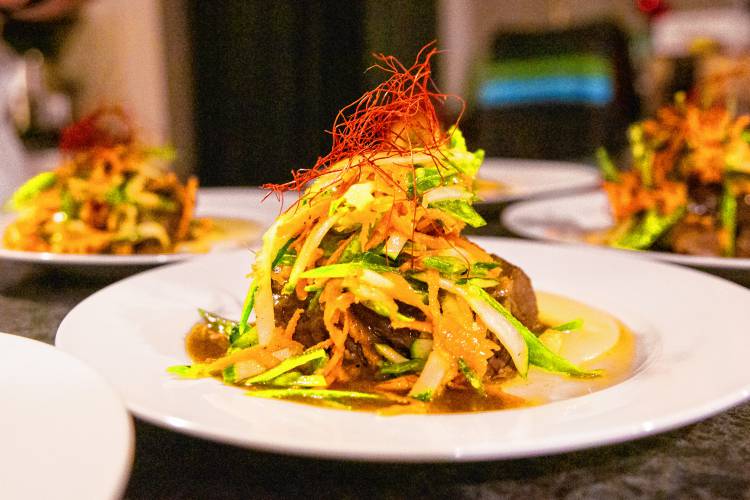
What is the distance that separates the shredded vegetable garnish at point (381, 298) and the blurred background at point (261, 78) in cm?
491

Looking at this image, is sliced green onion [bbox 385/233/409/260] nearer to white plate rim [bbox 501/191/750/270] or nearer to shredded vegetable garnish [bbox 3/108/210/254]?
white plate rim [bbox 501/191/750/270]

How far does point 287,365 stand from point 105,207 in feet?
4.95

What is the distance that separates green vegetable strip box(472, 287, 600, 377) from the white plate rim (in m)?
0.75

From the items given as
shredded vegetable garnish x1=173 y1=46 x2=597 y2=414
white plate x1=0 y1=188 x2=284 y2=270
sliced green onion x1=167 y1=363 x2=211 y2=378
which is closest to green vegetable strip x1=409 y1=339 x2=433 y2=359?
shredded vegetable garnish x1=173 y1=46 x2=597 y2=414

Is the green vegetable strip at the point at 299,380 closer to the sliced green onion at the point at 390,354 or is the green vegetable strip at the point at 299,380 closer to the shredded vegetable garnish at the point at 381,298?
the shredded vegetable garnish at the point at 381,298

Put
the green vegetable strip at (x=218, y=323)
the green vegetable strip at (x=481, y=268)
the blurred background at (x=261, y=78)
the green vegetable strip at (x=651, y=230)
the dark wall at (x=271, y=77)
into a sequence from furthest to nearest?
1. the dark wall at (x=271, y=77)
2. the blurred background at (x=261, y=78)
3. the green vegetable strip at (x=651, y=230)
4. the green vegetable strip at (x=218, y=323)
5. the green vegetable strip at (x=481, y=268)

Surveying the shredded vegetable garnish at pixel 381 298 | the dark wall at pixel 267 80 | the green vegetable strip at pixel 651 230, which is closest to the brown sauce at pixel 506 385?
the shredded vegetable garnish at pixel 381 298

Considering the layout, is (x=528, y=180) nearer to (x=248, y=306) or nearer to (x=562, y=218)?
(x=562, y=218)

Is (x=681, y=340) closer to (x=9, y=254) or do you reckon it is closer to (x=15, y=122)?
(x=9, y=254)

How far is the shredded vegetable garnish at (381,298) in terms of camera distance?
1.22 meters

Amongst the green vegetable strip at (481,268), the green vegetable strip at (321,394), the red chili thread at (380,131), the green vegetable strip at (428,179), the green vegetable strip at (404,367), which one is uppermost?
the red chili thread at (380,131)

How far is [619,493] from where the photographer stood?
884 millimetres

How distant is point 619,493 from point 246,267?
3.92 ft

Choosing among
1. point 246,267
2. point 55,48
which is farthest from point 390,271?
point 55,48
